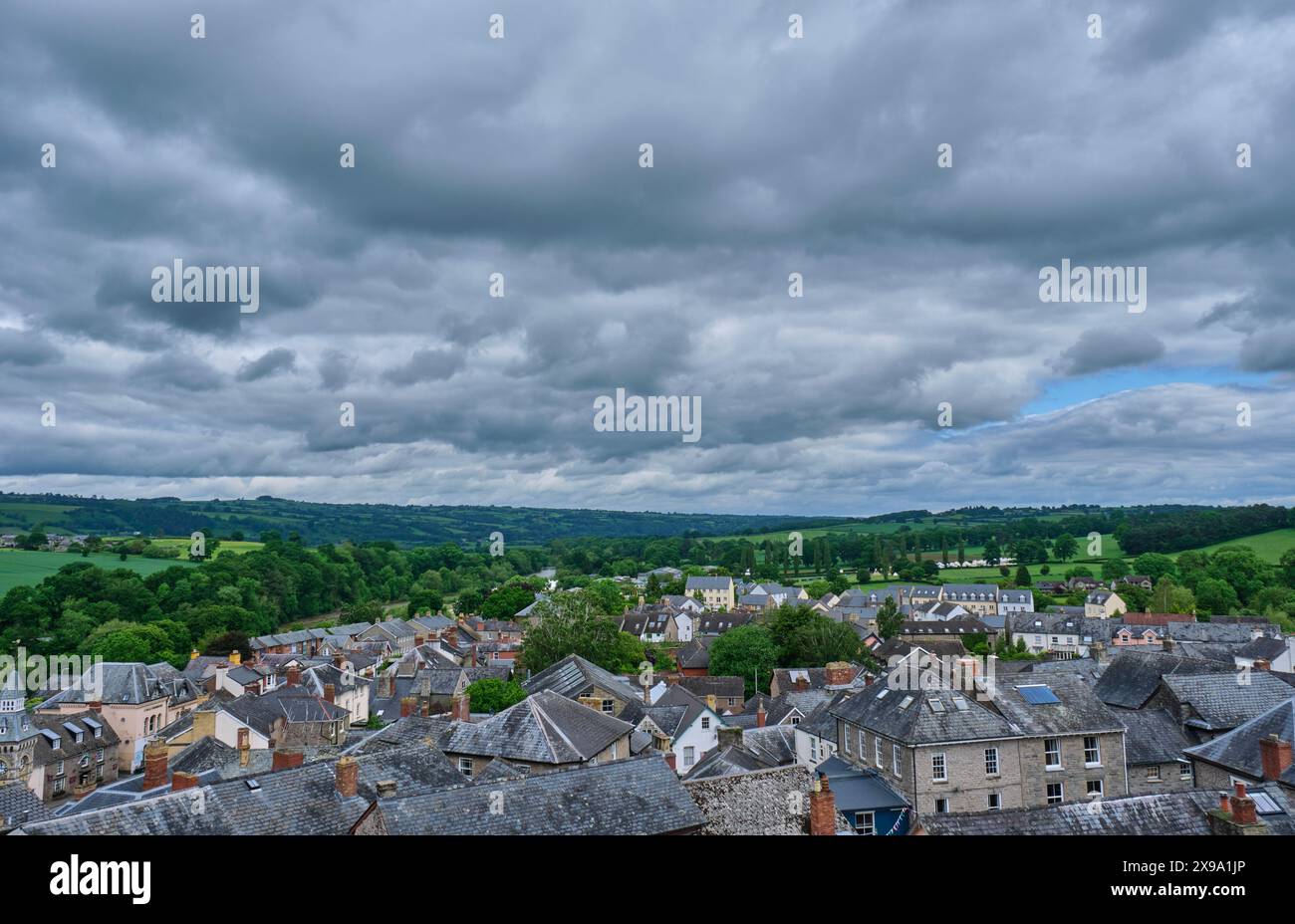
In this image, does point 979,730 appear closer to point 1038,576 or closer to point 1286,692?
point 1286,692

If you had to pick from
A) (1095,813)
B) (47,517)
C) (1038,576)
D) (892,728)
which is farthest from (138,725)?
(47,517)

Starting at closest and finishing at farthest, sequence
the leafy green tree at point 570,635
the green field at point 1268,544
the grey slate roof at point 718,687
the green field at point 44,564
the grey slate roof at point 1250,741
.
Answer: the grey slate roof at point 1250,741 → the grey slate roof at point 718,687 → the leafy green tree at point 570,635 → the green field at point 44,564 → the green field at point 1268,544

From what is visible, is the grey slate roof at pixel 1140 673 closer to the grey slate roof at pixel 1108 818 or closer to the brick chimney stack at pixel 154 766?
the grey slate roof at pixel 1108 818

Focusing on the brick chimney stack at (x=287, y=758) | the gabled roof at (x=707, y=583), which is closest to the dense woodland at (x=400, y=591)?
the gabled roof at (x=707, y=583)

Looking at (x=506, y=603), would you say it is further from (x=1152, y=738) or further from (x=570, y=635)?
(x=1152, y=738)

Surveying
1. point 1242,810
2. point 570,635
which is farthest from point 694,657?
point 1242,810

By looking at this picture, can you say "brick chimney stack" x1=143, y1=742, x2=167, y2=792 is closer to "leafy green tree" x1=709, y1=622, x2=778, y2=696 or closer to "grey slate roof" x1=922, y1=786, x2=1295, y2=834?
"grey slate roof" x1=922, y1=786, x2=1295, y2=834

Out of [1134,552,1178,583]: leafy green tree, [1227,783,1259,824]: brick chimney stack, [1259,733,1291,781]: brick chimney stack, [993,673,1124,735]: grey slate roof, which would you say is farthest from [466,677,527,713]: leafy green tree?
[1134,552,1178,583]: leafy green tree
